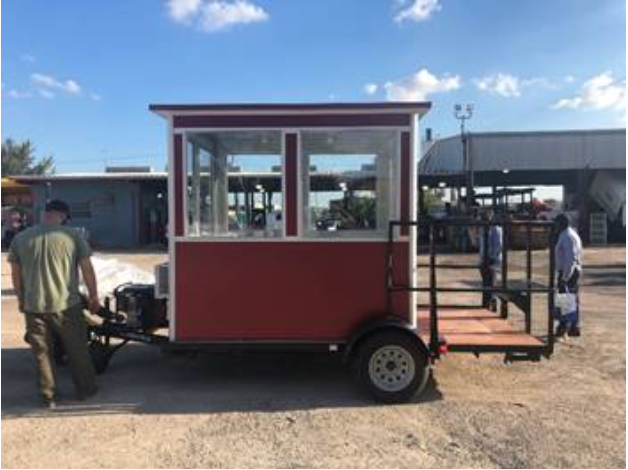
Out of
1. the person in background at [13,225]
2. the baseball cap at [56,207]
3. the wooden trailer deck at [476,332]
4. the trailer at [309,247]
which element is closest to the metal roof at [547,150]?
the person in background at [13,225]

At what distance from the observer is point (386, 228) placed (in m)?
7.77

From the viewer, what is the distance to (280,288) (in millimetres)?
7688

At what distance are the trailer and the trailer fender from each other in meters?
0.02

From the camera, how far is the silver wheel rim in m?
7.42

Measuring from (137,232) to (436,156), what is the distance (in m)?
16.1

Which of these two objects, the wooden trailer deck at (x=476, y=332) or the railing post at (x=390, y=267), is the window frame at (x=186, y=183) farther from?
the wooden trailer deck at (x=476, y=332)

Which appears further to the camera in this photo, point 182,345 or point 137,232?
point 137,232

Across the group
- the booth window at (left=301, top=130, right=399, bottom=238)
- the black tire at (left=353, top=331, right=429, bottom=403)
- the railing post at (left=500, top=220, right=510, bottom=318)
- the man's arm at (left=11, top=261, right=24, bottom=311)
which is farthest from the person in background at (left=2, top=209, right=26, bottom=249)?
the black tire at (left=353, top=331, right=429, bottom=403)

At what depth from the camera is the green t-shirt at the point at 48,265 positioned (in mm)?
7328

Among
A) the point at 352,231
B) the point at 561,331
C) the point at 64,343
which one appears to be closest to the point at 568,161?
the point at 561,331

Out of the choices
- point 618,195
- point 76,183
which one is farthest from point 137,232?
point 618,195

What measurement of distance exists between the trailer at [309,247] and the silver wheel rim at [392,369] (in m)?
0.01

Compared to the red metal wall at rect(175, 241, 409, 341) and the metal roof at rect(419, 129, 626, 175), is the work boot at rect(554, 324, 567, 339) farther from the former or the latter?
the metal roof at rect(419, 129, 626, 175)

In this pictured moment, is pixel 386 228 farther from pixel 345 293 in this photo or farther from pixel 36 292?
pixel 36 292
